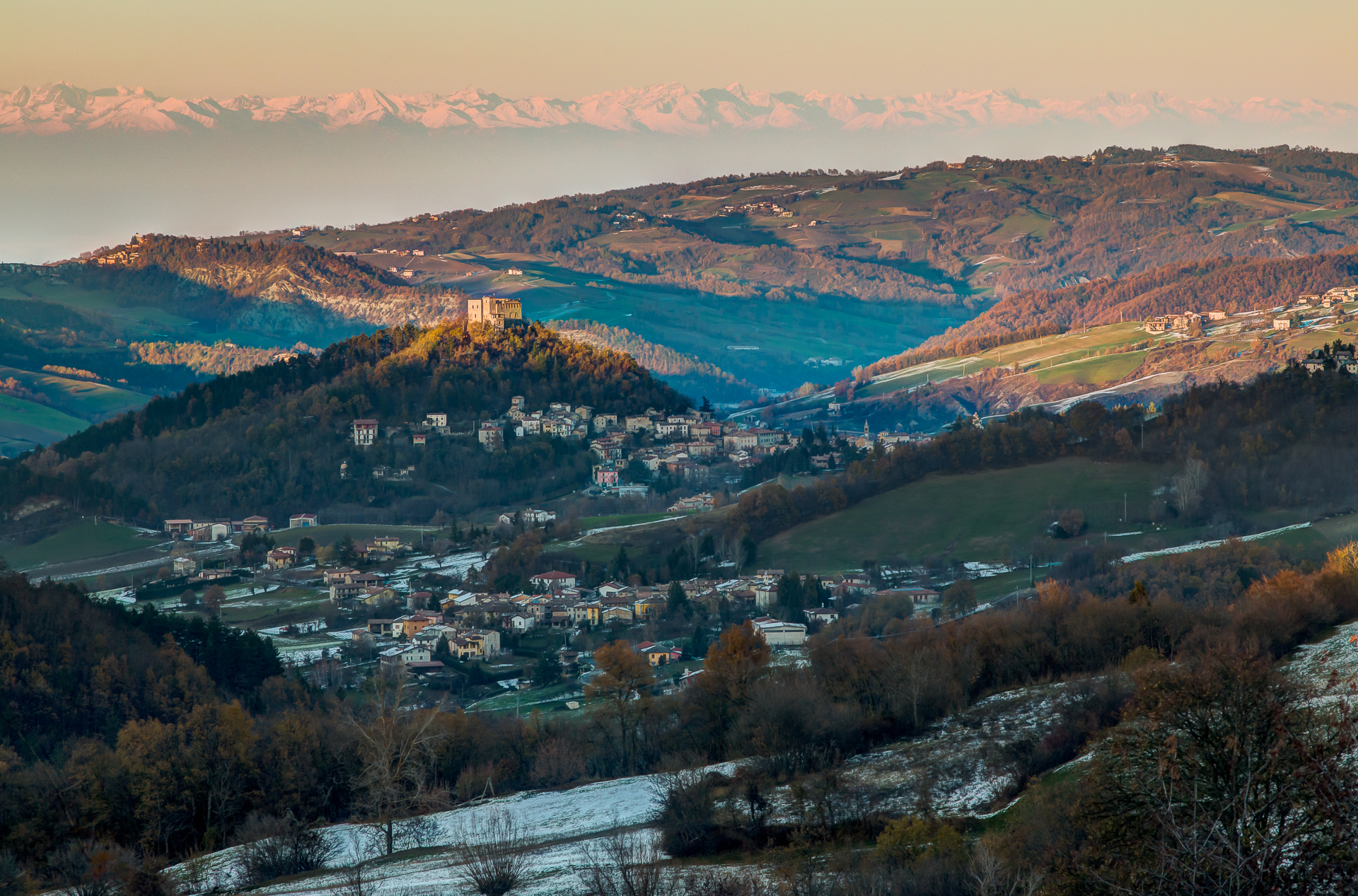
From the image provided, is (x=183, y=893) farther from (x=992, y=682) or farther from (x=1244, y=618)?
(x=1244, y=618)

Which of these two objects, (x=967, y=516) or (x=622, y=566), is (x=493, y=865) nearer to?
(x=622, y=566)

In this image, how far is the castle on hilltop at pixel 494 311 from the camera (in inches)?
7259

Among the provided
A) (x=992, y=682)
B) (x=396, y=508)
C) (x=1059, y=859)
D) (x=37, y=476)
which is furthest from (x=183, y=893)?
(x=37, y=476)

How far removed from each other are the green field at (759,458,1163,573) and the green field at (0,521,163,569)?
57648 mm

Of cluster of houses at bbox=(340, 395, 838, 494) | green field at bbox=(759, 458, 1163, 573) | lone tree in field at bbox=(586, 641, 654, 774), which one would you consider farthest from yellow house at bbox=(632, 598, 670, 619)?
cluster of houses at bbox=(340, 395, 838, 494)

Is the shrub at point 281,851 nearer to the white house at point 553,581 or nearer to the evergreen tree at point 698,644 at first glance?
the evergreen tree at point 698,644

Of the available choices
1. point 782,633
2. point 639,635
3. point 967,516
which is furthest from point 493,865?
point 967,516

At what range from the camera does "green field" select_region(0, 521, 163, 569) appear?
11388 cm

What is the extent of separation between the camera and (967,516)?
96.5 metres

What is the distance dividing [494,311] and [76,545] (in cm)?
8000

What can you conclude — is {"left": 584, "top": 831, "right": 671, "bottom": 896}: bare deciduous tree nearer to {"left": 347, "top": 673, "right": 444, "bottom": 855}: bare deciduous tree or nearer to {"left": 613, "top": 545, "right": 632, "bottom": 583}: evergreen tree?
{"left": 347, "top": 673, "right": 444, "bottom": 855}: bare deciduous tree

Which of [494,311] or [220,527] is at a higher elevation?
[494,311]

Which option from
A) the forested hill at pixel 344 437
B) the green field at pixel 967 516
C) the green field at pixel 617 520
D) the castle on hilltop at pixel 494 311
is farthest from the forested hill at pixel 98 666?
the castle on hilltop at pixel 494 311

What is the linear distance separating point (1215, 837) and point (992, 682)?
2821cm
